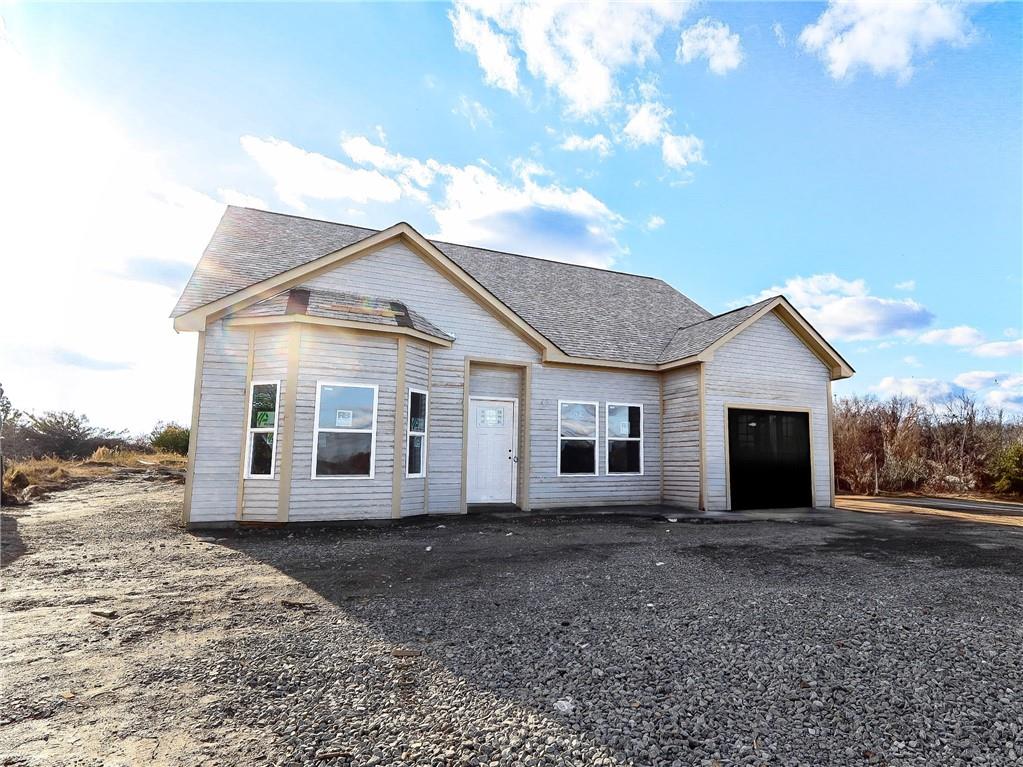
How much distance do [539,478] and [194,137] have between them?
934cm

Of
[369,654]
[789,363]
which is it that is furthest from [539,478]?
[369,654]

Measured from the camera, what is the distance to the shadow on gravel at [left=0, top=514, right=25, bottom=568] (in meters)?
6.51

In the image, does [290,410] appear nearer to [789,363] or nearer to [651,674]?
[651,674]

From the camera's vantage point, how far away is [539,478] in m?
11.8

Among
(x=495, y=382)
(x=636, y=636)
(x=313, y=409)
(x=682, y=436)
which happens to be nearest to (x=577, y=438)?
(x=495, y=382)

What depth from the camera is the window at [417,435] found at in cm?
1002

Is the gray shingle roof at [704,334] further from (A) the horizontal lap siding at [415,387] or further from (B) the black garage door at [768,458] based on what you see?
(A) the horizontal lap siding at [415,387]

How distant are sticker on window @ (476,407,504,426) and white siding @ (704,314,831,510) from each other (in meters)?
4.83

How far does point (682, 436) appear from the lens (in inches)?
494

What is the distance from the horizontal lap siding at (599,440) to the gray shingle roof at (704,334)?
0.90m

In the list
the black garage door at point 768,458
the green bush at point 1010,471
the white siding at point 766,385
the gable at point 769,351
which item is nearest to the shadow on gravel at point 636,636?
the white siding at point 766,385

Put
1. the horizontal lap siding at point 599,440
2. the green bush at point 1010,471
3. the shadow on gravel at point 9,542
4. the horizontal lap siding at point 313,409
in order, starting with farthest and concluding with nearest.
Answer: the green bush at point 1010,471 < the horizontal lap siding at point 599,440 < the horizontal lap siding at point 313,409 < the shadow on gravel at point 9,542

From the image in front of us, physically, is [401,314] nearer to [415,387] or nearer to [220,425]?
[415,387]

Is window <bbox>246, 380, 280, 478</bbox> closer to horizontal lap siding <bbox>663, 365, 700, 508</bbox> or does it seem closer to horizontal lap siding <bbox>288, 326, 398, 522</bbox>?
horizontal lap siding <bbox>288, 326, 398, 522</bbox>
